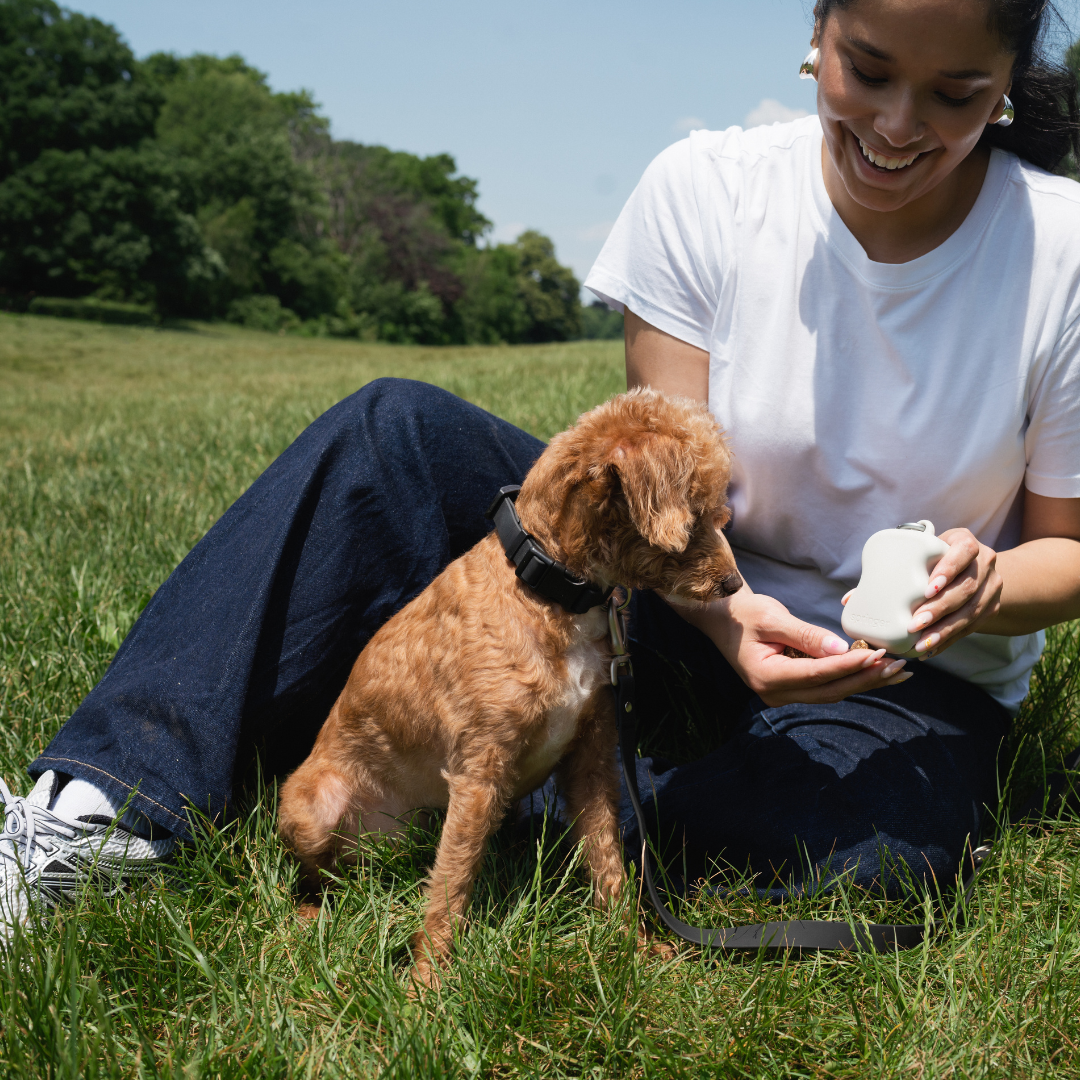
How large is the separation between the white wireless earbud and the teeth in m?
0.87

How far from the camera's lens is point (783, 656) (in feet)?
6.98

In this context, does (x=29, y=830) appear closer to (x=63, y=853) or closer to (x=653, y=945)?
(x=63, y=853)

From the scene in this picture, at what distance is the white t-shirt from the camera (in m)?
2.23

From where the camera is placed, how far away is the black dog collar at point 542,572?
79.4 inches

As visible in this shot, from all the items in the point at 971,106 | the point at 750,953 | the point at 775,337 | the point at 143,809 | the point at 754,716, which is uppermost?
the point at 971,106

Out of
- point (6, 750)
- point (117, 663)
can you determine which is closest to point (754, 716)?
point (117, 663)

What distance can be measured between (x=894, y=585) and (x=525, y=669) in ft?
2.78

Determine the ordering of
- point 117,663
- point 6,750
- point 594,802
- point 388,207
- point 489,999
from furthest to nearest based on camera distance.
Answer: point 388,207
point 6,750
point 117,663
point 594,802
point 489,999

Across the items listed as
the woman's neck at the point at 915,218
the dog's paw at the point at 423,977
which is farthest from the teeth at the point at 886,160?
the dog's paw at the point at 423,977

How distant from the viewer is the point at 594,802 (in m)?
2.23

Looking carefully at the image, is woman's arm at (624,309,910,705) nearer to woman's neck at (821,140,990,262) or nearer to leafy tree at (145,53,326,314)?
woman's neck at (821,140,990,262)

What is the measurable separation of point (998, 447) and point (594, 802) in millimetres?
1397

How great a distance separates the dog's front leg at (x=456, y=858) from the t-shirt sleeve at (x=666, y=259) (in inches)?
55.7

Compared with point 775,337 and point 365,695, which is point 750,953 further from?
point 775,337
